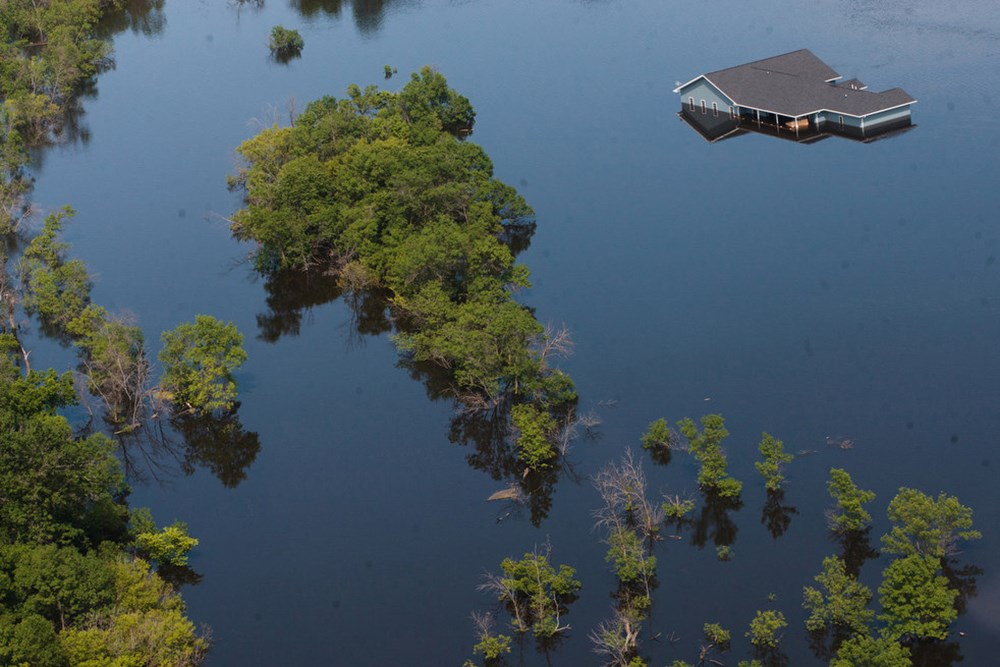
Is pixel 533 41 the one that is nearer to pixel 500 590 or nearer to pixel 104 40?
pixel 104 40

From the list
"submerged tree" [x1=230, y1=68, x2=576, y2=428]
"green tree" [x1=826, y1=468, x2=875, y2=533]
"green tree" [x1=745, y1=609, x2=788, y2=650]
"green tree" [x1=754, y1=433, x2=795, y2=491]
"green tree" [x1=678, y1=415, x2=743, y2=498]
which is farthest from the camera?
"submerged tree" [x1=230, y1=68, x2=576, y2=428]

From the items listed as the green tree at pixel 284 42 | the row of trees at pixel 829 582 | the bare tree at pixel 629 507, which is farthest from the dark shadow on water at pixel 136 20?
the row of trees at pixel 829 582

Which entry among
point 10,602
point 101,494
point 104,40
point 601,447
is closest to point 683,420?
point 601,447

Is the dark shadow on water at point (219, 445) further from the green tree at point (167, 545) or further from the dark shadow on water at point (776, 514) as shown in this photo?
the dark shadow on water at point (776, 514)

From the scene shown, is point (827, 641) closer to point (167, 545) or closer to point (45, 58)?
point (167, 545)

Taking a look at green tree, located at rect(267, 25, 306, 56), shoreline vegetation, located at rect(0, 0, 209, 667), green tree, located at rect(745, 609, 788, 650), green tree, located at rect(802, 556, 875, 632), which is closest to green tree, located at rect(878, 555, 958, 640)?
green tree, located at rect(802, 556, 875, 632)

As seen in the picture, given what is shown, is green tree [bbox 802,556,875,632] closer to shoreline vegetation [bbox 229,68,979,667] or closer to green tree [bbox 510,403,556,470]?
shoreline vegetation [bbox 229,68,979,667]
